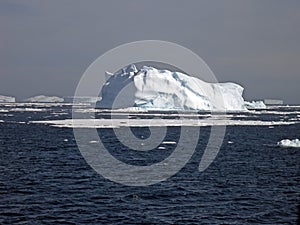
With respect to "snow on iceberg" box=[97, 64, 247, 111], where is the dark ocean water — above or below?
below

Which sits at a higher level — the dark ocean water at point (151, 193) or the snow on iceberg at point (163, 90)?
the snow on iceberg at point (163, 90)

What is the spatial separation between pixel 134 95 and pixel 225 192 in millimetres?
82505

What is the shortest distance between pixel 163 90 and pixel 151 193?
3176 inches

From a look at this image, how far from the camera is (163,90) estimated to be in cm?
10212

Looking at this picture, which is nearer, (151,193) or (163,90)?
(151,193)

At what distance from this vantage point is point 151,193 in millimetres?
21906

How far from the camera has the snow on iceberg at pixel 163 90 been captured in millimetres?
101438

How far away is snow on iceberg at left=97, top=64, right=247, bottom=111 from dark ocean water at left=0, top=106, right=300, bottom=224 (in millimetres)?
66848

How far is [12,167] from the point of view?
2808cm

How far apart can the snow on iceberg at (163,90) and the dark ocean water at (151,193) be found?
219 ft

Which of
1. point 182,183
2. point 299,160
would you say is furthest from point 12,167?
point 299,160

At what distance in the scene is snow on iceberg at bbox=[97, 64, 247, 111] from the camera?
10144 centimetres

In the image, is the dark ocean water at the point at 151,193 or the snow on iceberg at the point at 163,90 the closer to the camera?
the dark ocean water at the point at 151,193

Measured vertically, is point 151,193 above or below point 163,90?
below
